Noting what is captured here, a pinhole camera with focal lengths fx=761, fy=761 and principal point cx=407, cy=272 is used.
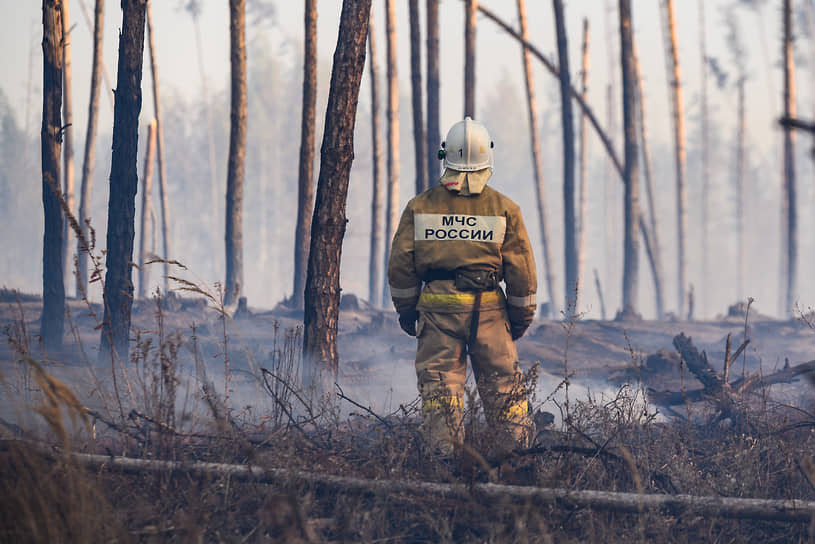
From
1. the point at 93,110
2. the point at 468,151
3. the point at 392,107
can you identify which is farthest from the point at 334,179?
the point at 93,110

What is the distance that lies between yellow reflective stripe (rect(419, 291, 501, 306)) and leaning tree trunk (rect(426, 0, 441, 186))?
12.5m

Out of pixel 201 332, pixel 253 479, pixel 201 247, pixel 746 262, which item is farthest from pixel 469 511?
pixel 746 262

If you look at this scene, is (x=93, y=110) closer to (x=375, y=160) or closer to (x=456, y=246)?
(x=375, y=160)

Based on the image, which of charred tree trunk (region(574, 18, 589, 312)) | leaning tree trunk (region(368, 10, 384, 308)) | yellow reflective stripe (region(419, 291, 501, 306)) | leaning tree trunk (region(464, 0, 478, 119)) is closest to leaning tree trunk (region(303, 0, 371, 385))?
yellow reflective stripe (region(419, 291, 501, 306))

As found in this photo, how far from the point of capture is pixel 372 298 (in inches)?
931

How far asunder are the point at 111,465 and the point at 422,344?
6.79ft

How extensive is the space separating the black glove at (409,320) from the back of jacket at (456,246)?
0.07 meters

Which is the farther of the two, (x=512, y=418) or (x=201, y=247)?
(x=201, y=247)

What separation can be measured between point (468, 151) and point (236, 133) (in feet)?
36.5

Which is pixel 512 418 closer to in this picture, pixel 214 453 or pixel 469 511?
pixel 469 511

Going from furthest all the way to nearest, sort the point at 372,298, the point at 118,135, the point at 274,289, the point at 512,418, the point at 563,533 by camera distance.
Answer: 1. the point at 274,289
2. the point at 372,298
3. the point at 118,135
4. the point at 512,418
5. the point at 563,533

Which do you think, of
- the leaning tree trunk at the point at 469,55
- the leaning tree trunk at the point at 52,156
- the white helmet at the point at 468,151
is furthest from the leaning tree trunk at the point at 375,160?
the white helmet at the point at 468,151

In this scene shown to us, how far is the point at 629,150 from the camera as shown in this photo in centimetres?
1792

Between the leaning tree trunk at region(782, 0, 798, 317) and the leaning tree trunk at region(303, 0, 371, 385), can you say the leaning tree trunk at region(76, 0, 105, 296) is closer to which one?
the leaning tree trunk at region(303, 0, 371, 385)
